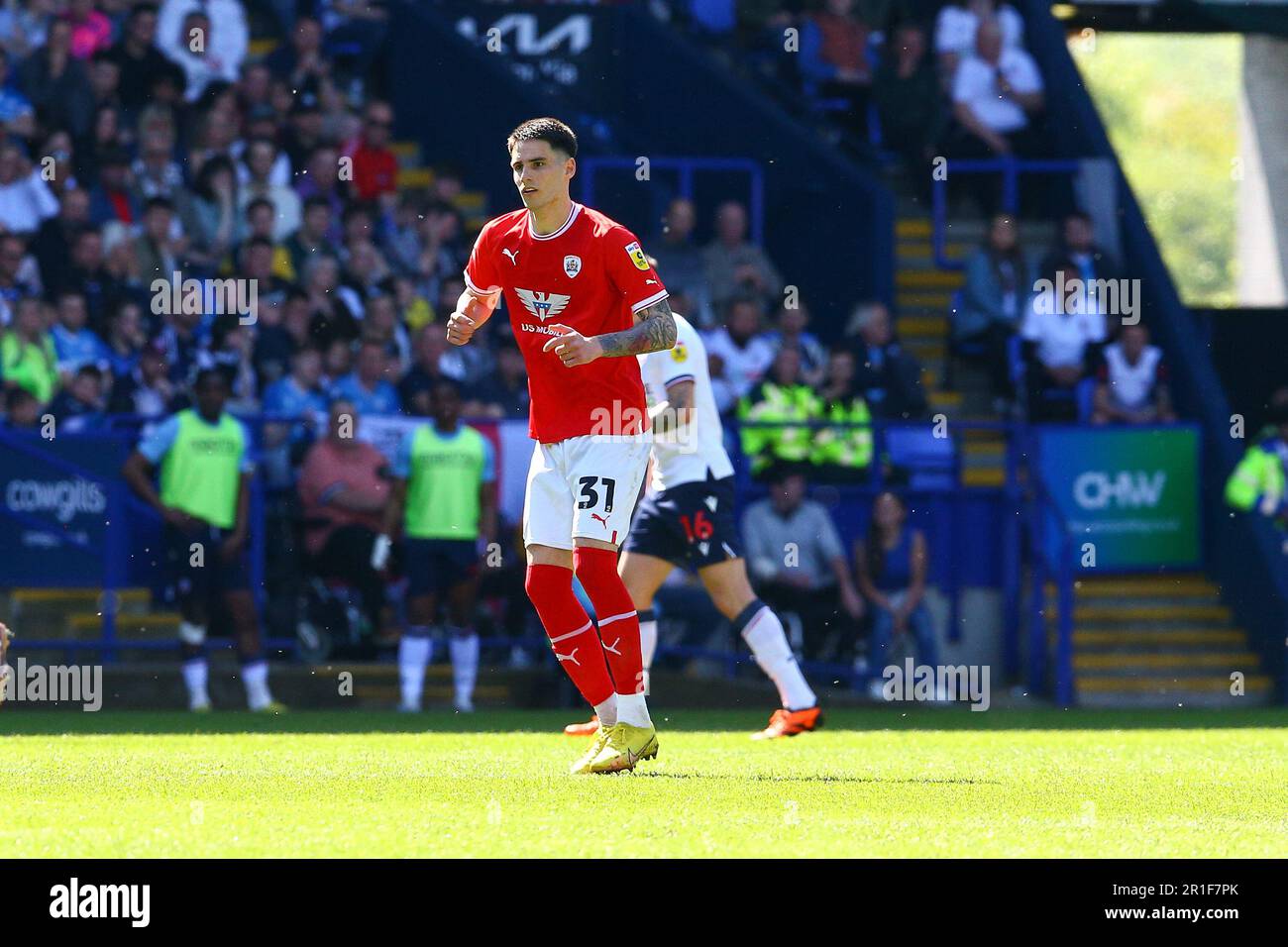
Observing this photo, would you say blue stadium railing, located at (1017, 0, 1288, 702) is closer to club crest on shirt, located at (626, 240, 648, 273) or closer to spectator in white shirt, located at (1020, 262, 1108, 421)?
spectator in white shirt, located at (1020, 262, 1108, 421)

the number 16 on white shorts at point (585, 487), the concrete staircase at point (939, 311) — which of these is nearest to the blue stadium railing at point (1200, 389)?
the concrete staircase at point (939, 311)

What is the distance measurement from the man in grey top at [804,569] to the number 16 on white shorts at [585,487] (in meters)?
6.37

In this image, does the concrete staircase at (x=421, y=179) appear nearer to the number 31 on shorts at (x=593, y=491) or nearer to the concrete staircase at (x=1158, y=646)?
the concrete staircase at (x=1158, y=646)

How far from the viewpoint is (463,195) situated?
19.1 meters

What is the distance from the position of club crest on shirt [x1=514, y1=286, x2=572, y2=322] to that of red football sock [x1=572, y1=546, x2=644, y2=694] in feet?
2.94

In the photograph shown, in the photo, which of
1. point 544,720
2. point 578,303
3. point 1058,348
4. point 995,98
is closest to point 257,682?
point 544,720

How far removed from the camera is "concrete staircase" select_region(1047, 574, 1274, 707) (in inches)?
622

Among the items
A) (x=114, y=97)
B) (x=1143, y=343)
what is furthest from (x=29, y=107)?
(x=1143, y=343)

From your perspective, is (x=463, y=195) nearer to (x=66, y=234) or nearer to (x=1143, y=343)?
(x=66, y=234)

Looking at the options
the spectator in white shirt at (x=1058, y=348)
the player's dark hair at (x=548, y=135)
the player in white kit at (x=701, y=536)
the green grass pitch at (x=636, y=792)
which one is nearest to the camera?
the green grass pitch at (x=636, y=792)

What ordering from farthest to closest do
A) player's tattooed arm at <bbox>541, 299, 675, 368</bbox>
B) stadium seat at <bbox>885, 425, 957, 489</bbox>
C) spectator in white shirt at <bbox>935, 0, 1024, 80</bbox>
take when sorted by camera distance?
spectator in white shirt at <bbox>935, 0, 1024, 80</bbox>
stadium seat at <bbox>885, 425, 957, 489</bbox>
player's tattooed arm at <bbox>541, 299, 675, 368</bbox>

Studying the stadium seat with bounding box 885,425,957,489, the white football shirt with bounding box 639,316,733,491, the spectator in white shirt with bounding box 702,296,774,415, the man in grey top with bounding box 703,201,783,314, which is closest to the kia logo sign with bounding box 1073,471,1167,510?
the stadium seat with bounding box 885,425,957,489

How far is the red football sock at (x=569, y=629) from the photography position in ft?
28.8
